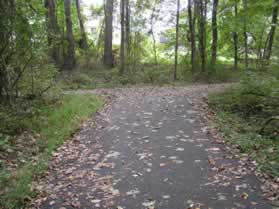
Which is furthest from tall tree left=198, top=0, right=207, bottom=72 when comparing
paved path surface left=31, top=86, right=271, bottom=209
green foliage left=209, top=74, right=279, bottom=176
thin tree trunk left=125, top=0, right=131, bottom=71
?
paved path surface left=31, top=86, right=271, bottom=209

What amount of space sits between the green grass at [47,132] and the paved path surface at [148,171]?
222 mm

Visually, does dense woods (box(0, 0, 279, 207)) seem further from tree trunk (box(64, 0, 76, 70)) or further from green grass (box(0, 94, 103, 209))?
green grass (box(0, 94, 103, 209))

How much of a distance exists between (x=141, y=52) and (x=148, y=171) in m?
16.2

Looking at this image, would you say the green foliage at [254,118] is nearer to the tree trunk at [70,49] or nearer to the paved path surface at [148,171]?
the paved path surface at [148,171]

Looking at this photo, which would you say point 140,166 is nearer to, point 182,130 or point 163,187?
point 163,187

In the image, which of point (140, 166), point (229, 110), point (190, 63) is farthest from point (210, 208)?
point (190, 63)

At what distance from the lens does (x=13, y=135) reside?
239 inches

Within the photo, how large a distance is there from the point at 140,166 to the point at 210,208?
1.57m

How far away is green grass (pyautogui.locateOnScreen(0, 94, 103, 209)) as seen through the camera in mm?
3709

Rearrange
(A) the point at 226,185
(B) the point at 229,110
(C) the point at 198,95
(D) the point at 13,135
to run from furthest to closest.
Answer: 1. (C) the point at 198,95
2. (B) the point at 229,110
3. (D) the point at 13,135
4. (A) the point at 226,185

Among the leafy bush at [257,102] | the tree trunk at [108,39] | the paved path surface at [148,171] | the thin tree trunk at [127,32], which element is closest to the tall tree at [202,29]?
the thin tree trunk at [127,32]

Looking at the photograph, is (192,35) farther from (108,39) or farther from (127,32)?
(108,39)

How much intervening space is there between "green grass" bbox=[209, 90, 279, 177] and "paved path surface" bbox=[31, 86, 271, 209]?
304 millimetres

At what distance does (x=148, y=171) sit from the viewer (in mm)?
4348
